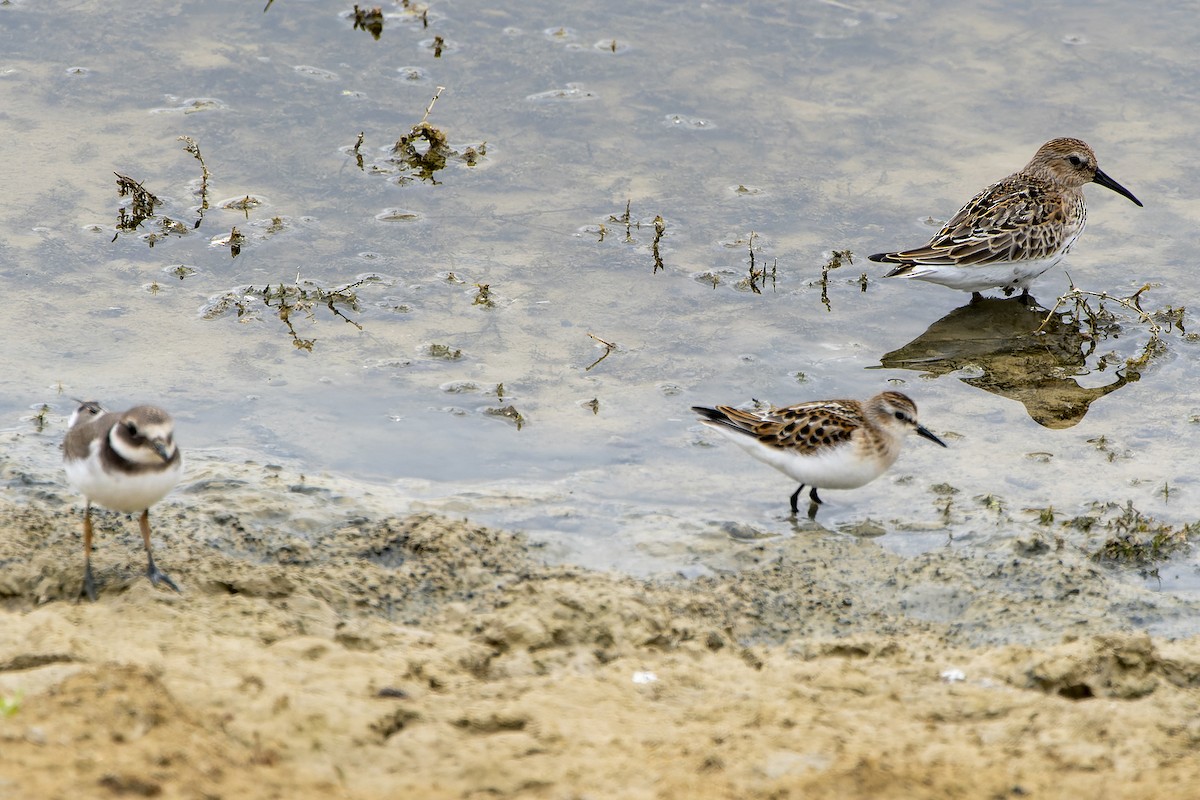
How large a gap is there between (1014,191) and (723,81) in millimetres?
3450

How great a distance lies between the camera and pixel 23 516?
703 cm

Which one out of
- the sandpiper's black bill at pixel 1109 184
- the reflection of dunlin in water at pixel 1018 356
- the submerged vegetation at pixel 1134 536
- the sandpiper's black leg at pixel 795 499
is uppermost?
the sandpiper's black bill at pixel 1109 184

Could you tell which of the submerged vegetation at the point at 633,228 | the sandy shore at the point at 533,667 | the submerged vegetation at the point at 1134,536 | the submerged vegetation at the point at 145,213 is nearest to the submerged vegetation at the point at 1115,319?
the submerged vegetation at the point at 1134,536

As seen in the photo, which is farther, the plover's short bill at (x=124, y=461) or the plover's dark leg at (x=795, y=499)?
the plover's dark leg at (x=795, y=499)

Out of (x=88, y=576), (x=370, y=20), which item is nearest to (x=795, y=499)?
(x=88, y=576)

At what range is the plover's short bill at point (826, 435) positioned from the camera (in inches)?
306

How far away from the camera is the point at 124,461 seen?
5.99 meters

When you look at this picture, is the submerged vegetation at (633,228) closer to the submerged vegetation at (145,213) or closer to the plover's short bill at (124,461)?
the submerged vegetation at (145,213)

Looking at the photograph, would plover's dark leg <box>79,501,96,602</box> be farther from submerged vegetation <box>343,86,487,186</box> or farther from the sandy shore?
submerged vegetation <box>343,86,487,186</box>

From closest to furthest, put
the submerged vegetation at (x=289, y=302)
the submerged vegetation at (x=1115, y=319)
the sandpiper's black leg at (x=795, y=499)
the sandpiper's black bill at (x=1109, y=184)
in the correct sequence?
1. the sandpiper's black leg at (x=795, y=499)
2. the submerged vegetation at (x=289, y=302)
3. the submerged vegetation at (x=1115, y=319)
4. the sandpiper's black bill at (x=1109, y=184)

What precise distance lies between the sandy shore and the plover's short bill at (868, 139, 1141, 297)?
12.3ft

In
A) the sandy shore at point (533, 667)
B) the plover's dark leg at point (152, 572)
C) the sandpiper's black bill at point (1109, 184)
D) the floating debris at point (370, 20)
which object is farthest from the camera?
the floating debris at point (370, 20)

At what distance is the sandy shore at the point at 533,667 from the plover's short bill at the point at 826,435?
1.47 ft

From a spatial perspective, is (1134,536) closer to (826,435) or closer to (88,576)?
(826,435)
